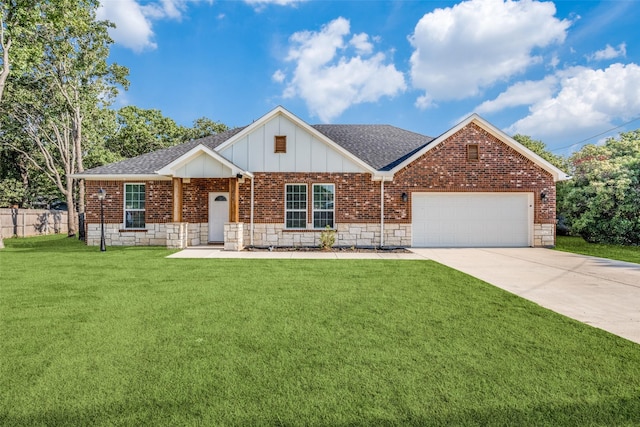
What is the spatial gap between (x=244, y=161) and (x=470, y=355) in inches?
455

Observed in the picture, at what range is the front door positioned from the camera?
13.9m

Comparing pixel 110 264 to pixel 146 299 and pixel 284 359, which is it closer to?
pixel 146 299

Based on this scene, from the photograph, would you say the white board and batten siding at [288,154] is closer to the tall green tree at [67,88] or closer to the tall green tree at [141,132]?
the tall green tree at [67,88]

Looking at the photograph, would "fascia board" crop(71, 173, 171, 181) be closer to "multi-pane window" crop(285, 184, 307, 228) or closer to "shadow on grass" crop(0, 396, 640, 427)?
"multi-pane window" crop(285, 184, 307, 228)

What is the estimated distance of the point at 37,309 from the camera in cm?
494

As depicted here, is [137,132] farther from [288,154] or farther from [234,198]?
[288,154]

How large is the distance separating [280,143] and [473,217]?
8.70 meters

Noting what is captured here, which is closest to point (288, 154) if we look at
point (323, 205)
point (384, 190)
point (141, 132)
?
point (323, 205)

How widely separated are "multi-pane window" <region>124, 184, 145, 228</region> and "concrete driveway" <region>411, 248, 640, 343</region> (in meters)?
11.7

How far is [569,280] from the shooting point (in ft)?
23.4

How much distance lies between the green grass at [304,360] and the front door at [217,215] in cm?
777

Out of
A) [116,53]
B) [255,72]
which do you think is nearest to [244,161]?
[255,72]

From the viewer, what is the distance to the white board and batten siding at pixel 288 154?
43.6ft

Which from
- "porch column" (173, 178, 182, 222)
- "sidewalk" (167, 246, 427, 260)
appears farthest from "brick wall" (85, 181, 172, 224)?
"sidewalk" (167, 246, 427, 260)
